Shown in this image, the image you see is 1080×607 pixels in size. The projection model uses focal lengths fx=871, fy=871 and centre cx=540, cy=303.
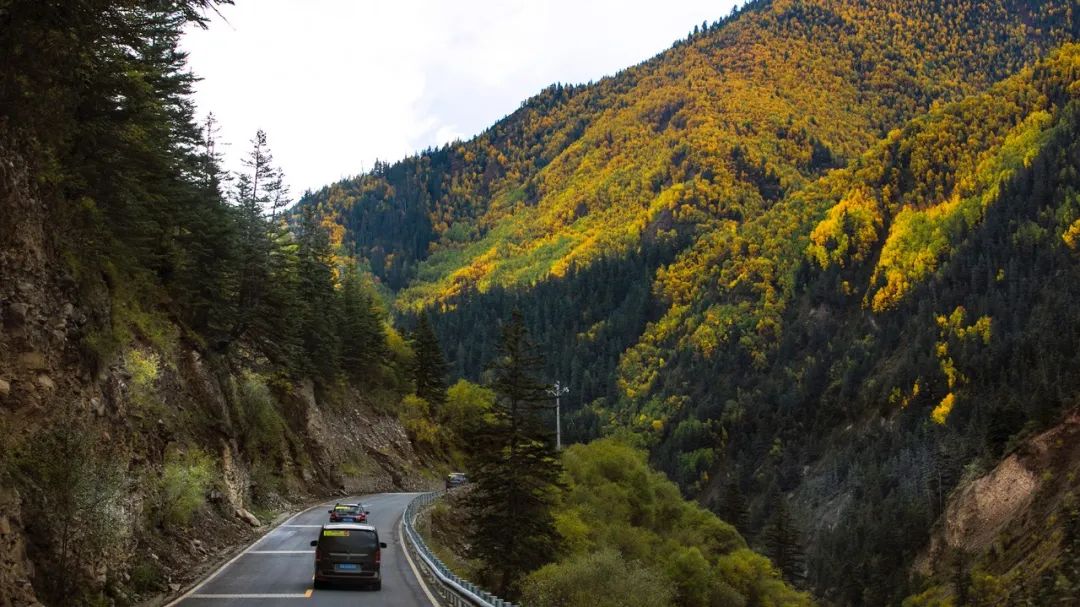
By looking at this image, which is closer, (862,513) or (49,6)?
(49,6)

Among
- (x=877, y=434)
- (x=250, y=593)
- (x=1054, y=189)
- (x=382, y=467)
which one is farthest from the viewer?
(x=1054, y=189)

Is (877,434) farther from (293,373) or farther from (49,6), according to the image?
(49,6)

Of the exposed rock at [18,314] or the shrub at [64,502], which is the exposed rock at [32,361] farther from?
the shrub at [64,502]

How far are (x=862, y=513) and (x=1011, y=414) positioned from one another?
30313 mm

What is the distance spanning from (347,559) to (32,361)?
8768mm

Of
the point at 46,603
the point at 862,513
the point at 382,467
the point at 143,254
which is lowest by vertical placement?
the point at 862,513

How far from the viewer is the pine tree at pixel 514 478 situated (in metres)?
29.2

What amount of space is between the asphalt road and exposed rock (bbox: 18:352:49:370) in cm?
552

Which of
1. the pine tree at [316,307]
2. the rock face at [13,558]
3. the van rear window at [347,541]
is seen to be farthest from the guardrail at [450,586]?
the pine tree at [316,307]

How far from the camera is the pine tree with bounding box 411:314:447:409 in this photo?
283 ft

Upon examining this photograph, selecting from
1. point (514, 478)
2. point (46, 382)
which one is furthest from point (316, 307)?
point (46, 382)

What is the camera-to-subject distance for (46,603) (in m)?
13.2

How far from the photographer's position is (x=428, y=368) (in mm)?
86688

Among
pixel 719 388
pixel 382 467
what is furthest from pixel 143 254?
pixel 719 388
